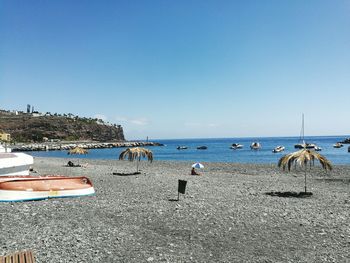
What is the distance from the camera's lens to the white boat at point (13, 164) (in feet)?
68.1

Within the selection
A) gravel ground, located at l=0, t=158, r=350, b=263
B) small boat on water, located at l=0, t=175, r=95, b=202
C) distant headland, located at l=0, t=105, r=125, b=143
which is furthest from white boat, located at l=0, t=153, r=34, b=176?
distant headland, located at l=0, t=105, r=125, b=143

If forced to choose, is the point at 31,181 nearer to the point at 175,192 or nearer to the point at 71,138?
the point at 175,192

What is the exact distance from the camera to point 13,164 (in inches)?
845

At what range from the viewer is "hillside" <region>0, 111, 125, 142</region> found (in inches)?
5965

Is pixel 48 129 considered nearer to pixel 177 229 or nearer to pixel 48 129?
pixel 48 129

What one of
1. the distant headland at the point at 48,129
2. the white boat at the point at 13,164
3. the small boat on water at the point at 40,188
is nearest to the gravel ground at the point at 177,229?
the small boat on water at the point at 40,188

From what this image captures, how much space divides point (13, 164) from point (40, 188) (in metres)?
6.40

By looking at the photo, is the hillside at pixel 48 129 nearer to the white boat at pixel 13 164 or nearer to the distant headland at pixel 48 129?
the distant headland at pixel 48 129

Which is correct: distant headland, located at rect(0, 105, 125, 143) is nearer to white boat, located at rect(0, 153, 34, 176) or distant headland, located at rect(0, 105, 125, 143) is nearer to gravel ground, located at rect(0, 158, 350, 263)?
white boat, located at rect(0, 153, 34, 176)

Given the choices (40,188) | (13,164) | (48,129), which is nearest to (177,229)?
(40,188)

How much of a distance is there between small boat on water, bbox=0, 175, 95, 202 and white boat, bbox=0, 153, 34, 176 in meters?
4.34

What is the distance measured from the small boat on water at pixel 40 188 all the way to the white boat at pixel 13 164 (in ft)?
14.2

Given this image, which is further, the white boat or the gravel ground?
the white boat

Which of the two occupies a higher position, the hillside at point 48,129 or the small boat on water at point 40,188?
the hillside at point 48,129
